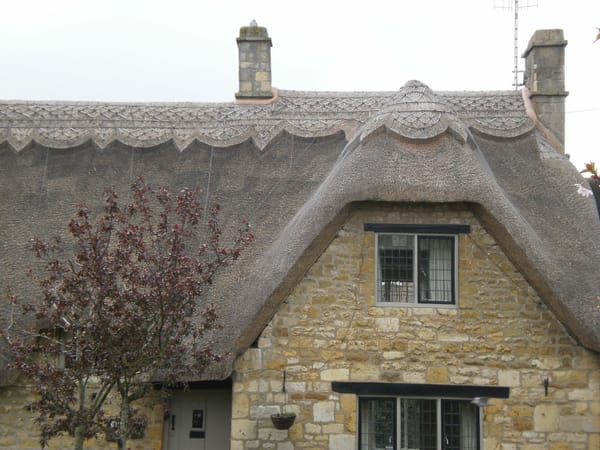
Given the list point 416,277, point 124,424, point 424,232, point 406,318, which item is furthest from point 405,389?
point 124,424

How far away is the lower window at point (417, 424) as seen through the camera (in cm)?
1011

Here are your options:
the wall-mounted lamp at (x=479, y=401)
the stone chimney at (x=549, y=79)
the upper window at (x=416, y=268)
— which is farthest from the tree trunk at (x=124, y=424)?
the stone chimney at (x=549, y=79)

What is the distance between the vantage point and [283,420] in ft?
32.2

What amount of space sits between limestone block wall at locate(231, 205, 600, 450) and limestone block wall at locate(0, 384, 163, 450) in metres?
1.50

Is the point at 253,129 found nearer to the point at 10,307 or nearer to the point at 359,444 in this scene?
the point at 10,307

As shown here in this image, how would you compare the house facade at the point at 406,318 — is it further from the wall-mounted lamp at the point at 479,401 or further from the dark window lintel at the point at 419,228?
the wall-mounted lamp at the point at 479,401

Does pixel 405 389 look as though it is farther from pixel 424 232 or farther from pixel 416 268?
pixel 424 232

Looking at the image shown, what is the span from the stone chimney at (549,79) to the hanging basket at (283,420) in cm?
726

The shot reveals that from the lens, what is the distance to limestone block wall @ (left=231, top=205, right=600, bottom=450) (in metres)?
10.0

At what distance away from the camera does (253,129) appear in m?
13.5

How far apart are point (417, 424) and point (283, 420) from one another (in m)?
1.84

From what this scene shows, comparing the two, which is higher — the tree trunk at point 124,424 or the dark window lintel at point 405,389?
the dark window lintel at point 405,389

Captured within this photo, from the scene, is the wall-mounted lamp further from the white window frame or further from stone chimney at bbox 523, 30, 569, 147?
stone chimney at bbox 523, 30, 569, 147

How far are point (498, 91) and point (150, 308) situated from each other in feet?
30.2
